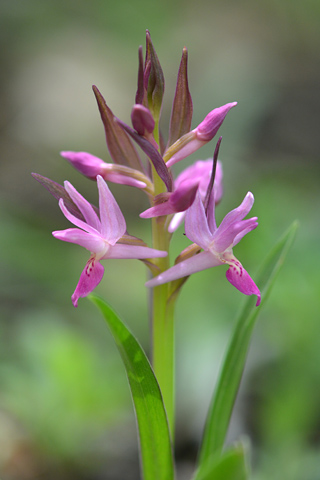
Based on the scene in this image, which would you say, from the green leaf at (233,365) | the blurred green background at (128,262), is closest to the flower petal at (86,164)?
the green leaf at (233,365)

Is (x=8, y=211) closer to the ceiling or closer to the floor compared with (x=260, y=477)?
closer to the ceiling

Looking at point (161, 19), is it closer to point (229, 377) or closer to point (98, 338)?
point (98, 338)

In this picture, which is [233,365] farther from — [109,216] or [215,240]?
[109,216]

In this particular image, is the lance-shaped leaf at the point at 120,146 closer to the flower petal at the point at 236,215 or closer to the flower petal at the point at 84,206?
the flower petal at the point at 84,206

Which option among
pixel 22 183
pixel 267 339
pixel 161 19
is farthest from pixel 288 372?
pixel 161 19

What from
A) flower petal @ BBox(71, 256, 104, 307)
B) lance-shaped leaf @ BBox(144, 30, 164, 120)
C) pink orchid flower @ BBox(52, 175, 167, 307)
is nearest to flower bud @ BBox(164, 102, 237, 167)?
lance-shaped leaf @ BBox(144, 30, 164, 120)

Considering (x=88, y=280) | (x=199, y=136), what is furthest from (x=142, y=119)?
(x=88, y=280)
